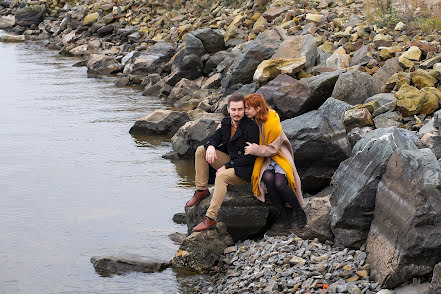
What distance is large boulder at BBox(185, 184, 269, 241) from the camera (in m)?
10.6

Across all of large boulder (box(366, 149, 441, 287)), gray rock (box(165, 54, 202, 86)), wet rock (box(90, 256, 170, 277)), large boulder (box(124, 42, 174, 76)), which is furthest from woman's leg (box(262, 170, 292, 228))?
large boulder (box(124, 42, 174, 76))

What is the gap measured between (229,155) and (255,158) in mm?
436

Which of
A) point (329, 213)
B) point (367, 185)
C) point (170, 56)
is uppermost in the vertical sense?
point (367, 185)

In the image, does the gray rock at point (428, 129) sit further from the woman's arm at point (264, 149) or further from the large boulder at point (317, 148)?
the woman's arm at point (264, 149)

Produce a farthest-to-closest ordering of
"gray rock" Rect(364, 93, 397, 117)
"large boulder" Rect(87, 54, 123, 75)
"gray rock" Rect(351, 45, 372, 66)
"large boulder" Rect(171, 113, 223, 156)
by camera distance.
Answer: "large boulder" Rect(87, 54, 123, 75)
"gray rock" Rect(351, 45, 372, 66)
"large boulder" Rect(171, 113, 223, 156)
"gray rock" Rect(364, 93, 397, 117)

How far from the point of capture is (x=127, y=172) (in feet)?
53.6

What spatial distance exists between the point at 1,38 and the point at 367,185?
3677 centimetres

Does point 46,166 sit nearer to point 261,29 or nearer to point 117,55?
point 261,29

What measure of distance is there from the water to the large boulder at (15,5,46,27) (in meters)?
21.1

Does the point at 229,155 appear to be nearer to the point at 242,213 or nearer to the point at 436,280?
the point at 242,213

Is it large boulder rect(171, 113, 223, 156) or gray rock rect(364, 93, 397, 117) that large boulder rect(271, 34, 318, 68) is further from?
gray rock rect(364, 93, 397, 117)

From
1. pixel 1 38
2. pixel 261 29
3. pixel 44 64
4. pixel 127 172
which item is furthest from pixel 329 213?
pixel 1 38

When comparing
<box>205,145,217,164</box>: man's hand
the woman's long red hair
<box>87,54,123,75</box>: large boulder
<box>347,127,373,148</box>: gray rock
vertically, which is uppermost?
the woman's long red hair

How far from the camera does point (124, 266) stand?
10.8 m
